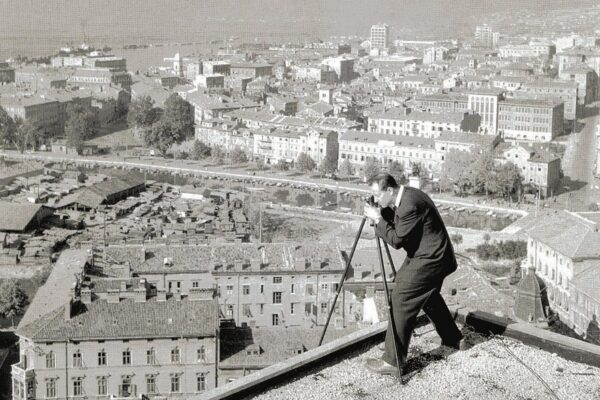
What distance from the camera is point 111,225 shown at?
1241cm

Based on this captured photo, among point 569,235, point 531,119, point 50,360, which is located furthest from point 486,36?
point 50,360

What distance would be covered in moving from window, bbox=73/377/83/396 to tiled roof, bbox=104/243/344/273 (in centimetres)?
204

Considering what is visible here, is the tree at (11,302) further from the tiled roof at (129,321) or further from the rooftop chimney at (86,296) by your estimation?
the tiled roof at (129,321)

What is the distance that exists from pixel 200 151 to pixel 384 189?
1754 cm

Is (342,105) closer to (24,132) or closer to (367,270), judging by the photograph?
(24,132)

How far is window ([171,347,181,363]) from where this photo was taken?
240 inches

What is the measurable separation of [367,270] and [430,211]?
6108 millimetres

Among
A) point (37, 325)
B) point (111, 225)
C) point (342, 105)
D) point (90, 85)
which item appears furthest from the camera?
point (90, 85)

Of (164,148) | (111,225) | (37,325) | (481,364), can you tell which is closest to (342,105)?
(164,148)

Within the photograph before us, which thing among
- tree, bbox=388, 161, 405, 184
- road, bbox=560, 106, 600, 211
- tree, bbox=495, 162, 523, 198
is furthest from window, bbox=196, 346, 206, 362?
tree, bbox=388, 161, 405, 184

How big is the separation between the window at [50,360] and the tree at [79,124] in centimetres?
1408

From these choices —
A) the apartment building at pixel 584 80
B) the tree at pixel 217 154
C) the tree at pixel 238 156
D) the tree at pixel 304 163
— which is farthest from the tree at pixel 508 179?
the apartment building at pixel 584 80

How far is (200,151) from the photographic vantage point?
772 inches

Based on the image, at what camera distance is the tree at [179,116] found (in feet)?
68.3
